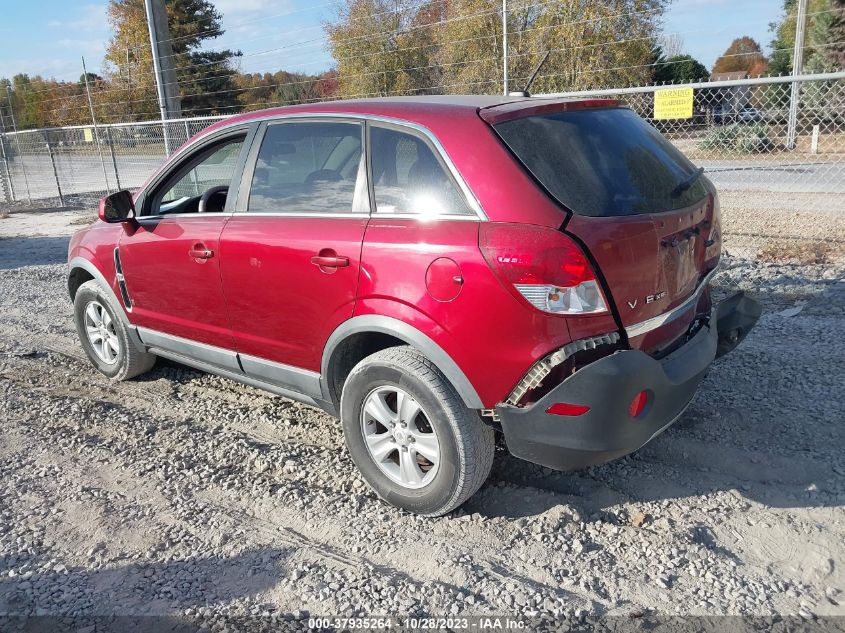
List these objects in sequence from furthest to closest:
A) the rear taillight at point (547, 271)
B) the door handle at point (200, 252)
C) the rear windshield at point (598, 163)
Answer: the door handle at point (200, 252), the rear windshield at point (598, 163), the rear taillight at point (547, 271)

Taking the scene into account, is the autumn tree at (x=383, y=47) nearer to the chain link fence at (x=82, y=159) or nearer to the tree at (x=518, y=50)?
the tree at (x=518, y=50)

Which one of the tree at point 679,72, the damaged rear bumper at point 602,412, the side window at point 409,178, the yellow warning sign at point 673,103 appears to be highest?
the tree at point 679,72

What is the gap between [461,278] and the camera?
2.70m

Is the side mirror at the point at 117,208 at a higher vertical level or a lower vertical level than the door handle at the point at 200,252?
higher

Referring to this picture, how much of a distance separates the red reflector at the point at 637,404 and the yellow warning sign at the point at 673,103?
210 inches

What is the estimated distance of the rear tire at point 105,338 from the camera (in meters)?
4.73

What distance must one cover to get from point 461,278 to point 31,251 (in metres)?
10.7

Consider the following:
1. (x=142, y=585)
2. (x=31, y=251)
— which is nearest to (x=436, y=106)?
(x=142, y=585)

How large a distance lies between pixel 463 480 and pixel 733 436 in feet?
5.49

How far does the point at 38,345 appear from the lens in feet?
19.2

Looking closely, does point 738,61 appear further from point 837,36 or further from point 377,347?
point 377,347

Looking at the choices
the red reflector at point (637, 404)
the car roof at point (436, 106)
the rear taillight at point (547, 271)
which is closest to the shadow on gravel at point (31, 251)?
the car roof at point (436, 106)

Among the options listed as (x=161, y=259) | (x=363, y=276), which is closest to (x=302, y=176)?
(x=363, y=276)

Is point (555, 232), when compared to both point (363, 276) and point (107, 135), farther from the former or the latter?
point (107, 135)
